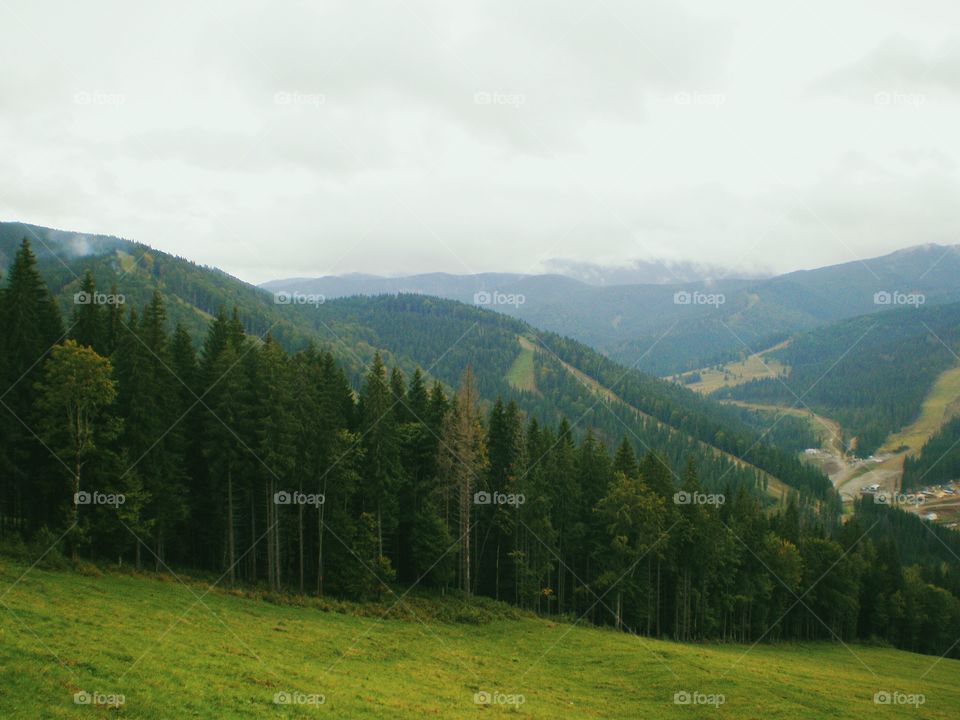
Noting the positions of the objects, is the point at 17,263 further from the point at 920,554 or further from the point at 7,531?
the point at 920,554

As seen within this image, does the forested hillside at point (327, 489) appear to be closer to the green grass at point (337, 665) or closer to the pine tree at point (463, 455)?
the pine tree at point (463, 455)

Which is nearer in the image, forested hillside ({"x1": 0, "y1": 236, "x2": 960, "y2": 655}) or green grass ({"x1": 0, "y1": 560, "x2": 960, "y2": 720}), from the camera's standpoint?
green grass ({"x1": 0, "y1": 560, "x2": 960, "y2": 720})

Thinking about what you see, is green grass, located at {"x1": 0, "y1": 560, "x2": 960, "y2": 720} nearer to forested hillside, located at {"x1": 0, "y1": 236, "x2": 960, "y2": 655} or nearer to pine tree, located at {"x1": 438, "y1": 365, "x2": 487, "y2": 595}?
forested hillside, located at {"x1": 0, "y1": 236, "x2": 960, "y2": 655}

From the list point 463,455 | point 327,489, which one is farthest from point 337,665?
point 463,455

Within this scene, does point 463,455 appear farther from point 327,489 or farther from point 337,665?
point 337,665

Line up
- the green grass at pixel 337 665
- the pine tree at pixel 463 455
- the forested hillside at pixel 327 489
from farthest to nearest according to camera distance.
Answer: the pine tree at pixel 463 455, the forested hillside at pixel 327 489, the green grass at pixel 337 665

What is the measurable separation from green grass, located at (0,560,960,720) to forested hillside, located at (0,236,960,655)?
4.99 meters

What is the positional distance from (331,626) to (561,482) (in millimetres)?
25740

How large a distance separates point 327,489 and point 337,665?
54.8 ft

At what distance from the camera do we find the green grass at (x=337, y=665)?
58.3ft

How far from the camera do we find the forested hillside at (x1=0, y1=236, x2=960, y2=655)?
34.9 metres

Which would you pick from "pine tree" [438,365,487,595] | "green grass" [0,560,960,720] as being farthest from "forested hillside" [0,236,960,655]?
"green grass" [0,560,960,720]

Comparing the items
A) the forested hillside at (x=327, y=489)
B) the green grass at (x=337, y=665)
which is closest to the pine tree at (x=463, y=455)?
the forested hillside at (x=327, y=489)

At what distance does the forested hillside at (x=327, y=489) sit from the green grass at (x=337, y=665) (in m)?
4.99
